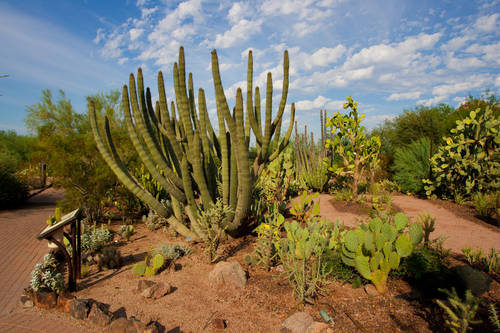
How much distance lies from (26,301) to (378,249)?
368 cm

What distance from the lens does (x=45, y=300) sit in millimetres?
2986

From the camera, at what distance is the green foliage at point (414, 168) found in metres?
8.59

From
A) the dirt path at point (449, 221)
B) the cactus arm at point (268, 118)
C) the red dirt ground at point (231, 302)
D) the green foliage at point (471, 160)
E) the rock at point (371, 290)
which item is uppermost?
the cactus arm at point (268, 118)

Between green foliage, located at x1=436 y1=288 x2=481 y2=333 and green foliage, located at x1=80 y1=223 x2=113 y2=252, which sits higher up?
green foliage, located at x1=436 y1=288 x2=481 y2=333

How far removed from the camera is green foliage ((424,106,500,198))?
689cm

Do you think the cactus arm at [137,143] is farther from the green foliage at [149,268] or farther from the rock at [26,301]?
the rock at [26,301]

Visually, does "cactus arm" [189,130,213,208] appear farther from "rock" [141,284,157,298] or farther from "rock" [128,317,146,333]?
"rock" [128,317,146,333]

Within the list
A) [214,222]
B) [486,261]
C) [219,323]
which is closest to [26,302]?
[219,323]

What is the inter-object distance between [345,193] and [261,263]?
4.87 meters

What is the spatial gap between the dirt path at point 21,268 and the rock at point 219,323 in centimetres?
118

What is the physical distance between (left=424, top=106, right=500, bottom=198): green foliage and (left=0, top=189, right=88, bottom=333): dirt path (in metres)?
8.32

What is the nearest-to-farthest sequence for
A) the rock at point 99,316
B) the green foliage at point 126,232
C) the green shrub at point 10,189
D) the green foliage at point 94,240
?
the rock at point 99,316 < the green foliage at point 94,240 < the green foliage at point 126,232 < the green shrub at point 10,189

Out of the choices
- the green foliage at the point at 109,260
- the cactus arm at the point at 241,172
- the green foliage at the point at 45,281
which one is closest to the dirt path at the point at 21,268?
the green foliage at the point at 45,281

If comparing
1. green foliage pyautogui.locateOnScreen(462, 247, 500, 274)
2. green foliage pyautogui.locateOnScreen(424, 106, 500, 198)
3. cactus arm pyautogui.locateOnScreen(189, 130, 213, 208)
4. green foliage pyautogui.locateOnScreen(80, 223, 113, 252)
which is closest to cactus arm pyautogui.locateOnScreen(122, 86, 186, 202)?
cactus arm pyautogui.locateOnScreen(189, 130, 213, 208)
